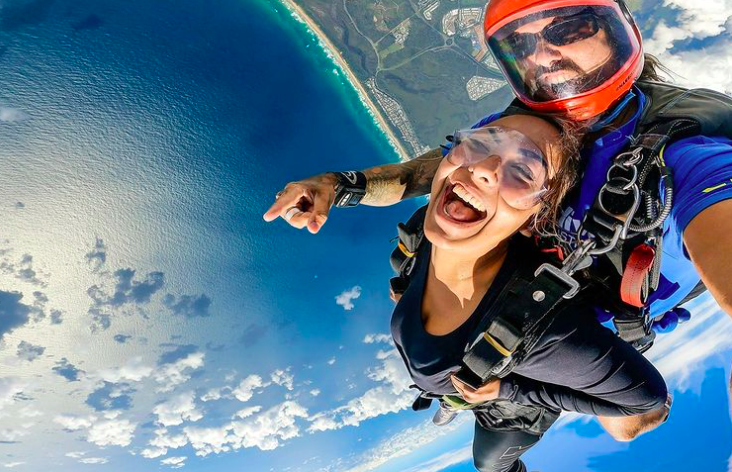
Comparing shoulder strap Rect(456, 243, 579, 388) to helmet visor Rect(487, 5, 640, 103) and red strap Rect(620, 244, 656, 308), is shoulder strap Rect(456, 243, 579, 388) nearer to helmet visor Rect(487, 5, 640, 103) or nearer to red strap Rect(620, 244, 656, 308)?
red strap Rect(620, 244, 656, 308)

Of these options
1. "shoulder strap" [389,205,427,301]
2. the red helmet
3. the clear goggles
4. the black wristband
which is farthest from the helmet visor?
the black wristband

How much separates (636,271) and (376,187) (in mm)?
1435

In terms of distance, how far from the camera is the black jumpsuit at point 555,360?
1312 millimetres

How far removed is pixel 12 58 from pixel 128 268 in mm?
9179

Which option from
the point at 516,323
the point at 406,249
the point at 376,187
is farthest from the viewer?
the point at 376,187

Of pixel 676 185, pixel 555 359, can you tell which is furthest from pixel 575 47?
pixel 555 359

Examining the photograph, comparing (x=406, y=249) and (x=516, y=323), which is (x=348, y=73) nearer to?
(x=406, y=249)

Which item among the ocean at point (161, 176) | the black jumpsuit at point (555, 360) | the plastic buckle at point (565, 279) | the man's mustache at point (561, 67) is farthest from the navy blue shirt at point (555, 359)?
the ocean at point (161, 176)

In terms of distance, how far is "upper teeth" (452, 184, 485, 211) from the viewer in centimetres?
150

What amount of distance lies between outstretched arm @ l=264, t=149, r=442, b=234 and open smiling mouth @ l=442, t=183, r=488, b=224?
21.3 inches

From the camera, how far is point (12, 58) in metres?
15.1

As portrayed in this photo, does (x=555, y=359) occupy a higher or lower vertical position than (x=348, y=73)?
lower

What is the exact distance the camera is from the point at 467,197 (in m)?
1.53

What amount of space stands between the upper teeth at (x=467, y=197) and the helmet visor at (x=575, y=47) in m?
0.54
